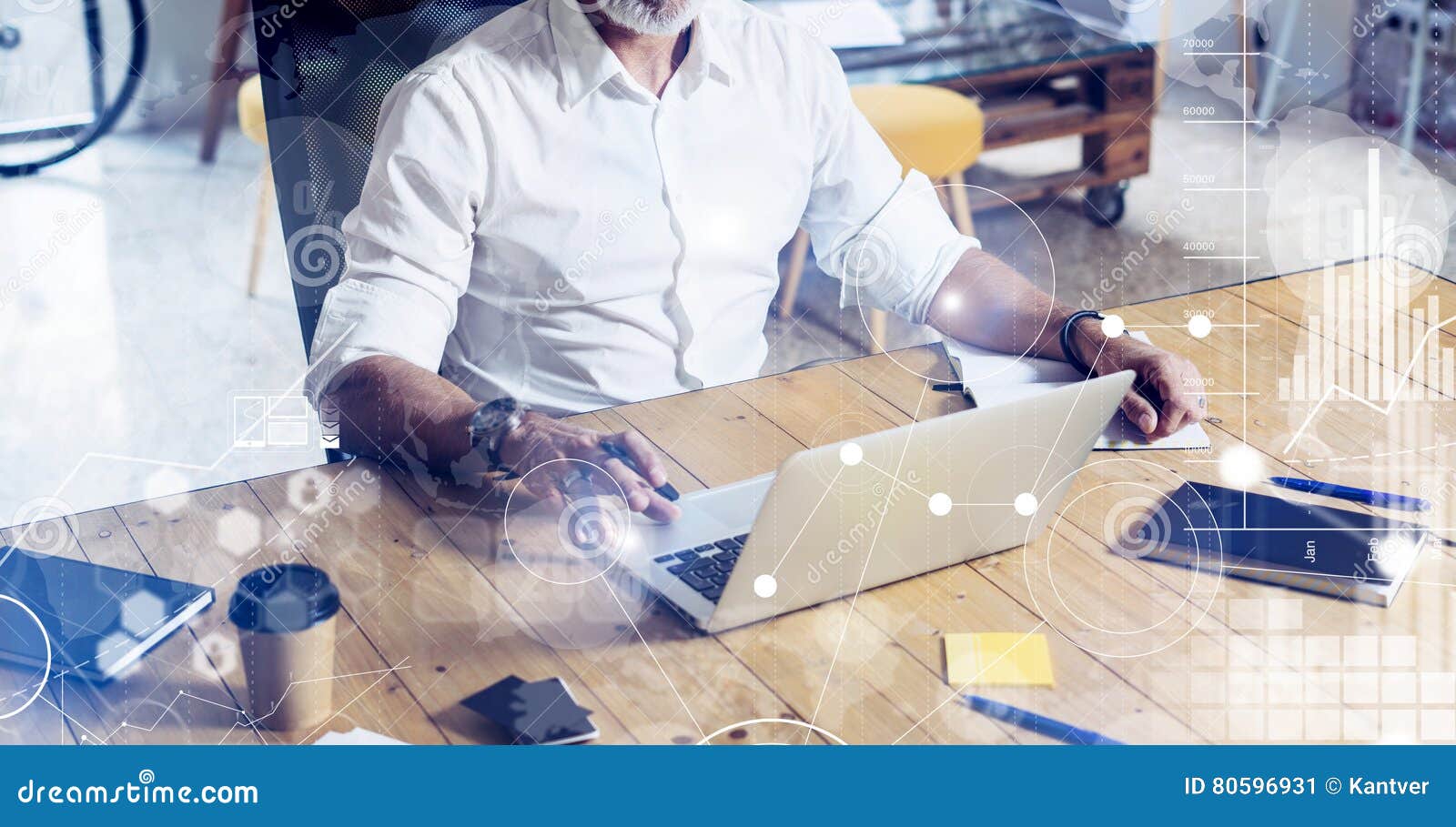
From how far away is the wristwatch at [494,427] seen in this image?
3.31 feet

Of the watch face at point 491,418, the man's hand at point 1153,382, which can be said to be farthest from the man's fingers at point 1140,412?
the watch face at point 491,418

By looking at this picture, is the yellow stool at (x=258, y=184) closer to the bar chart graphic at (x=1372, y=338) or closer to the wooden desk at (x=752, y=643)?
the wooden desk at (x=752, y=643)

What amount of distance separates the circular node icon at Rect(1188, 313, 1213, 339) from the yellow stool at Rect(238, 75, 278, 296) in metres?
1.50

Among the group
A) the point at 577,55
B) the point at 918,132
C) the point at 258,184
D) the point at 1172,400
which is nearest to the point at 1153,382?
the point at 1172,400

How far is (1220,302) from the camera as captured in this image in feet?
4.22

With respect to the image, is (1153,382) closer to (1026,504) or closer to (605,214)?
(1026,504)

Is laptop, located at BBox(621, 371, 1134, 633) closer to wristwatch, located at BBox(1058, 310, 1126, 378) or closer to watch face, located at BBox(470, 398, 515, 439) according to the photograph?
watch face, located at BBox(470, 398, 515, 439)

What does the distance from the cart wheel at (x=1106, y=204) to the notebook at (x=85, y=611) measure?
245 centimetres

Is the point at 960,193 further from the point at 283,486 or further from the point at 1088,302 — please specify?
the point at 283,486

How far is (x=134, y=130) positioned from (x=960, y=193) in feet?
6.52

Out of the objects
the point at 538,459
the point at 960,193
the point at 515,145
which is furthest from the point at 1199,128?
the point at 538,459

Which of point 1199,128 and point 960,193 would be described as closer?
point 960,193

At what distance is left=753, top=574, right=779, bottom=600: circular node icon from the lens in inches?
32.2

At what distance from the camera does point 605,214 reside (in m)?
1.32
